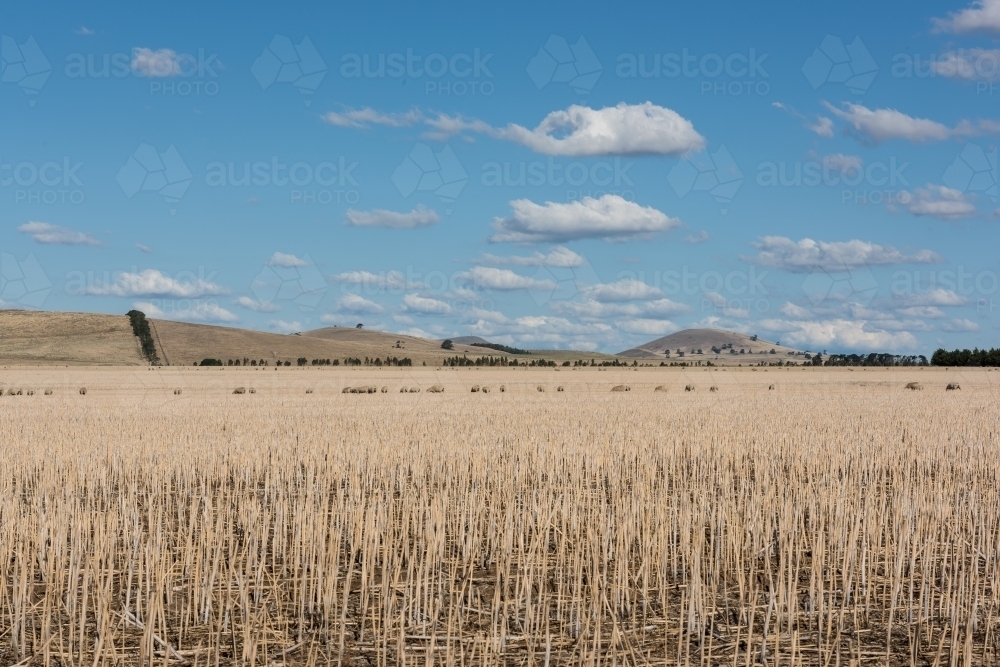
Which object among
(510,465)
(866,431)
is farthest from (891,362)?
(510,465)

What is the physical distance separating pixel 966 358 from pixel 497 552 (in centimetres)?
11667

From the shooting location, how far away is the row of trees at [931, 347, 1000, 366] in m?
106

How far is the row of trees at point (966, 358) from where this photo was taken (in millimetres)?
106125

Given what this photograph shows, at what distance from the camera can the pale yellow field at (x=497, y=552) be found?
6.00m

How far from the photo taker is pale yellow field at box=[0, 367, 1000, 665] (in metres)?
6.00

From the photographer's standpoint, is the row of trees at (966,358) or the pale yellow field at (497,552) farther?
the row of trees at (966,358)

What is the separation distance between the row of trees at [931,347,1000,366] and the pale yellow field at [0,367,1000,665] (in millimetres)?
101007

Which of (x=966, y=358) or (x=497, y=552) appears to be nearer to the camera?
(x=497, y=552)

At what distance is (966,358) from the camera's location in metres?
111

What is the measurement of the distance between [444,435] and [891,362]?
12938 centimetres

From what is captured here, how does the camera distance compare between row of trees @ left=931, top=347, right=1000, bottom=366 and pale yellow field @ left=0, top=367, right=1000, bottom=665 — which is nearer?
pale yellow field @ left=0, top=367, right=1000, bottom=665

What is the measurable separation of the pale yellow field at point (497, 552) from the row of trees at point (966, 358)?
10101 centimetres

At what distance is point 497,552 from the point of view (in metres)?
8.43

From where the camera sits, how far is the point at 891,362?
133125 millimetres
